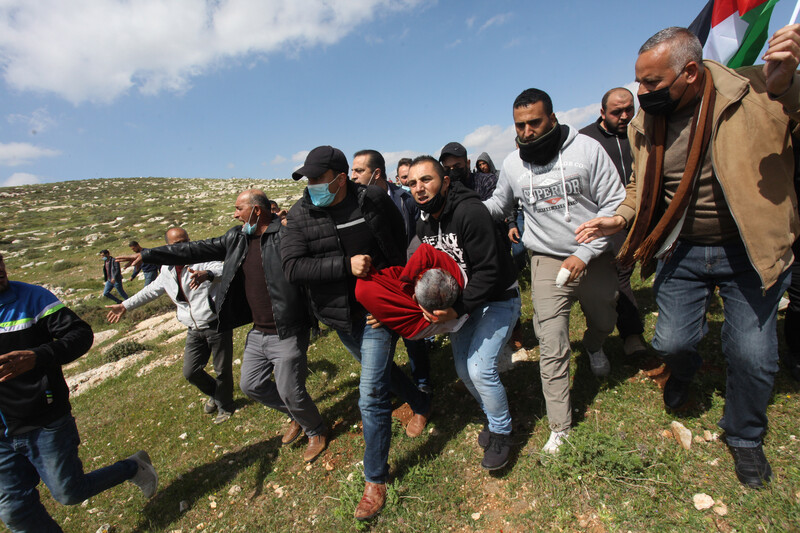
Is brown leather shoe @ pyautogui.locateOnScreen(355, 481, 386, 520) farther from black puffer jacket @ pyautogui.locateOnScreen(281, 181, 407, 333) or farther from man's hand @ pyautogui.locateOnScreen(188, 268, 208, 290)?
man's hand @ pyautogui.locateOnScreen(188, 268, 208, 290)

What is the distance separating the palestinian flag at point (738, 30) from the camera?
14.1ft

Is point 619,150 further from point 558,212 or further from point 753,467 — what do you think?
point 753,467

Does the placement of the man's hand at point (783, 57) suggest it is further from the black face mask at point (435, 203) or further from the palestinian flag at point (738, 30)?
the palestinian flag at point (738, 30)

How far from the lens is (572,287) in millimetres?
3141

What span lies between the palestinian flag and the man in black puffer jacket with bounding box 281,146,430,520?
4.40 meters

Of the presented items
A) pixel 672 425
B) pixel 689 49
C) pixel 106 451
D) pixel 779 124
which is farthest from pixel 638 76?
pixel 106 451

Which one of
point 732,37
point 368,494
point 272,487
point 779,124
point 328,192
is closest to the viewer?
point 779,124

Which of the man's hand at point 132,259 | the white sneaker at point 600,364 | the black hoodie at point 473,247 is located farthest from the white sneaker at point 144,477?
the white sneaker at point 600,364

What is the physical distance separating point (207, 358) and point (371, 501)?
328cm

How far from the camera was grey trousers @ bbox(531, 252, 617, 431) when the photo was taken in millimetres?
3049

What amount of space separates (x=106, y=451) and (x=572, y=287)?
256 inches

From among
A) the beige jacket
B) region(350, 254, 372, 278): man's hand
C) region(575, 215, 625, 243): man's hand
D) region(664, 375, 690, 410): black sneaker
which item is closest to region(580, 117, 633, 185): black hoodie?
region(575, 215, 625, 243): man's hand

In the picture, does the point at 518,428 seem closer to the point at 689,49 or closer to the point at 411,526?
the point at 411,526

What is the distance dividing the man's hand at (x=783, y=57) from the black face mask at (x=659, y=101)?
0.42 m
